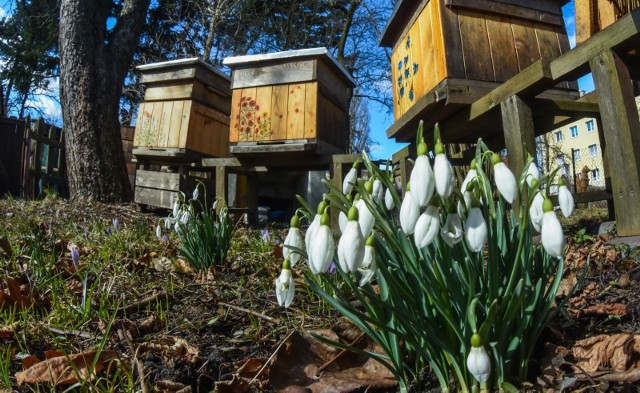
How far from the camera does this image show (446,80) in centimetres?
412

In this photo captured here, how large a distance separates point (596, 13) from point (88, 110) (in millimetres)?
6310

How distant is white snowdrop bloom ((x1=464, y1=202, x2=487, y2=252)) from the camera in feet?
3.54

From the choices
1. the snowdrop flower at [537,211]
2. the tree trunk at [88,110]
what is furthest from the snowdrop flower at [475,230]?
the tree trunk at [88,110]

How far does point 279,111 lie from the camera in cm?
599

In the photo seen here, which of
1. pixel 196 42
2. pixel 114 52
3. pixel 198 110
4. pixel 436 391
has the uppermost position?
pixel 196 42

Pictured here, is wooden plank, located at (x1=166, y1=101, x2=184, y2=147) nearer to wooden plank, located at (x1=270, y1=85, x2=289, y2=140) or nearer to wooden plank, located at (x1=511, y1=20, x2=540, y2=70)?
wooden plank, located at (x1=270, y1=85, x2=289, y2=140)

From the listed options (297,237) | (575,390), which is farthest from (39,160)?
(575,390)

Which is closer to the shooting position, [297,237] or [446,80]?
[297,237]

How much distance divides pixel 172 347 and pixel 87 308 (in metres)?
0.52

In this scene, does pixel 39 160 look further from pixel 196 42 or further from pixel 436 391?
pixel 436 391

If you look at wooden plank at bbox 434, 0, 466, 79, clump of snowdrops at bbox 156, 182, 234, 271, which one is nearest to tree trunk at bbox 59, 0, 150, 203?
clump of snowdrops at bbox 156, 182, 234, 271

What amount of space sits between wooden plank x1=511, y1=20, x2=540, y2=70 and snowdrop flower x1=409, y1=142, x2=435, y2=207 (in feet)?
12.7

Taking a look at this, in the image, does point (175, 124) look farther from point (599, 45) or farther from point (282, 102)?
point (599, 45)

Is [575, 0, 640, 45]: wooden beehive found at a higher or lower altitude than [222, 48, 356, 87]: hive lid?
lower
